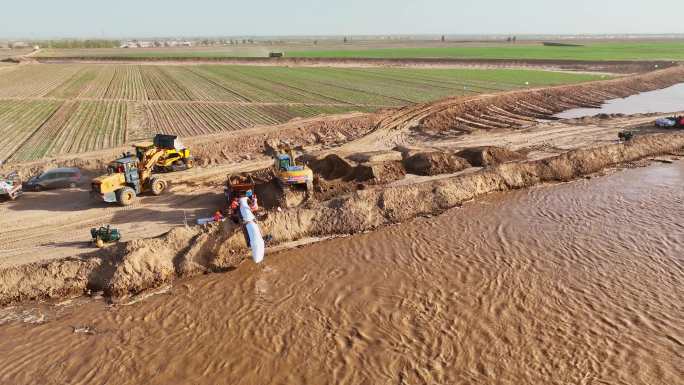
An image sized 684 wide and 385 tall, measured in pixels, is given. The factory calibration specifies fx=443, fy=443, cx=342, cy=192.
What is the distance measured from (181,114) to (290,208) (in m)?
24.3

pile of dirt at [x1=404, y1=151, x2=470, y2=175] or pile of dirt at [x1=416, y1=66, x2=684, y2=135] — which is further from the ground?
pile of dirt at [x1=416, y1=66, x2=684, y2=135]

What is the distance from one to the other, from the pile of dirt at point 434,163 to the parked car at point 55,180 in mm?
16252

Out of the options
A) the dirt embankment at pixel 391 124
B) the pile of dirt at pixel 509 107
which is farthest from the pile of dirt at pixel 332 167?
the pile of dirt at pixel 509 107

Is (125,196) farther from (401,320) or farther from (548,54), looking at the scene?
(548,54)

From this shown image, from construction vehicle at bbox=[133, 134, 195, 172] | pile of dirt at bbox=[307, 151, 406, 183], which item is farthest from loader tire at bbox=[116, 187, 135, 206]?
pile of dirt at bbox=[307, 151, 406, 183]

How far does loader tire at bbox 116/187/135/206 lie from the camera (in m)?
18.6

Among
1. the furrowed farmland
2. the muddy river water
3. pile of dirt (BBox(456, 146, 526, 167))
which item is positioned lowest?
pile of dirt (BBox(456, 146, 526, 167))

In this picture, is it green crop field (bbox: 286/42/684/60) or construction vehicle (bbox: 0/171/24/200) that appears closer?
construction vehicle (bbox: 0/171/24/200)

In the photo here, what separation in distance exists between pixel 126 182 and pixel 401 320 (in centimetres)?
1381

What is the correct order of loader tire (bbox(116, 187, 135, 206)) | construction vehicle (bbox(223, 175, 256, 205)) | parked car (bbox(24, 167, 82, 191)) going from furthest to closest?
parked car (bbox(24, 167, 82, 191))
loader tire (bbox(116, 187, 135, 206))
construction vehicle (bbox(223, 175, 256, 205))

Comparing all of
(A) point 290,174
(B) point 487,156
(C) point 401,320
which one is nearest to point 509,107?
(B) point 487,156

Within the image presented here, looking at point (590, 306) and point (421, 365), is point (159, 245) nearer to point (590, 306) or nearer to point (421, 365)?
point (421, 365)

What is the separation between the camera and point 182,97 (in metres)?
45.5

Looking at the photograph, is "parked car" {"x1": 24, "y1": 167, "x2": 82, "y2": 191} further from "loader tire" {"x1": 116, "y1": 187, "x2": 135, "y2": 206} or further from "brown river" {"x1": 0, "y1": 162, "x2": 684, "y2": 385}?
"brown river" {"x1": 0, "y1": 162, "x2": 684, "y2": 385}
